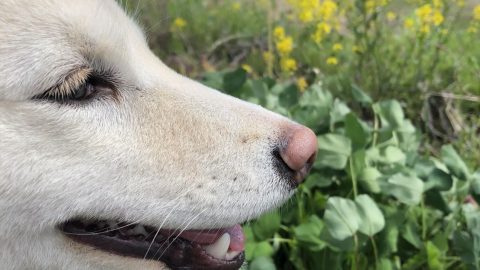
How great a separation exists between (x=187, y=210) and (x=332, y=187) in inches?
48.1

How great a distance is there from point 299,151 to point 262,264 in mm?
738

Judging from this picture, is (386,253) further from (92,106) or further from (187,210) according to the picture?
(92,106)

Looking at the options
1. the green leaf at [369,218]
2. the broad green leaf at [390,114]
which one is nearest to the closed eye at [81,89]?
the green leaf at [369,218]

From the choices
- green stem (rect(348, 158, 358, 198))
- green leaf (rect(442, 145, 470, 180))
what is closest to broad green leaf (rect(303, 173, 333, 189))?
green stem (rect(348, 158, 358, 198))

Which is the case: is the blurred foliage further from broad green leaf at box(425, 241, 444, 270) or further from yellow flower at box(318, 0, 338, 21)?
broad green leaf at box(425, 241, 444, 270)

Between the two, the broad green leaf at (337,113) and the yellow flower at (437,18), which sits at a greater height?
the yellow flower at (437,18)

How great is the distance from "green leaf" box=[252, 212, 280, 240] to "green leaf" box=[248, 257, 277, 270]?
0.14 m

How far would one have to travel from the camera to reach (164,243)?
2012mm

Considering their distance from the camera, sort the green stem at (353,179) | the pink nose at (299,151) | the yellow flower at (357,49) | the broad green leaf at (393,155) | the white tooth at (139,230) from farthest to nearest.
Answer: 1. the yellow flower at (357,49)
2. the broad green leaf at (393,155)
3. the green stem at (353,179)
4. the white tooth at (139,230)
5. the pink nose at (299,151)

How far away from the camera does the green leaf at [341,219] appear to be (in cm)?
240

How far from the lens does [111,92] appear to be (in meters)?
2.01

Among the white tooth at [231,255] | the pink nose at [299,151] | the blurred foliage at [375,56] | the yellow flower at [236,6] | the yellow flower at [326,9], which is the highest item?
the pink nose at [299,151]

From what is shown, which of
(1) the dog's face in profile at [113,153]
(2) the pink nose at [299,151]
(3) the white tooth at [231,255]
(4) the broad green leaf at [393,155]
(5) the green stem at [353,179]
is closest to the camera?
(1) the dog's face in profile at [113,153]

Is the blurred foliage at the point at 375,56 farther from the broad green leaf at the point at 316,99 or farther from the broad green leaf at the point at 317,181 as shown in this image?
the broad green leaf at the point at 317,181
